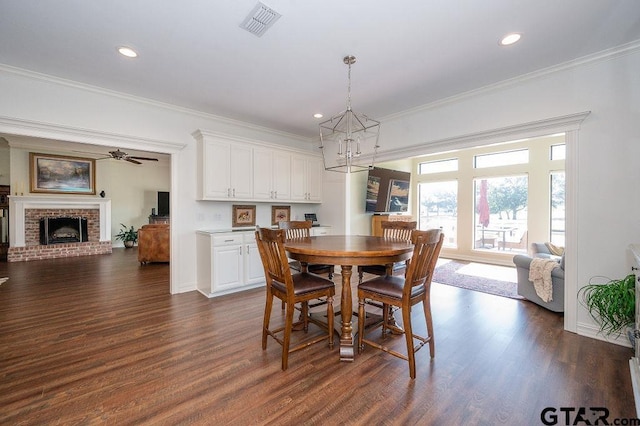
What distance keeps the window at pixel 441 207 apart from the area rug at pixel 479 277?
1157mm

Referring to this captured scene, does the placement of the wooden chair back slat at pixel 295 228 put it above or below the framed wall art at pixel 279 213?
below

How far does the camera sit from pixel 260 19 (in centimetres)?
213

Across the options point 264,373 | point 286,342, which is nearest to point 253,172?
point 286,342

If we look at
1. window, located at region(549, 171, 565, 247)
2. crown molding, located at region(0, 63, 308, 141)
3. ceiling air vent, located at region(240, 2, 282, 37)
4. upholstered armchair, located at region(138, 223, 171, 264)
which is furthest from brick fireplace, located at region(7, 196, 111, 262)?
window, located at region(549, 171, 565, 247)

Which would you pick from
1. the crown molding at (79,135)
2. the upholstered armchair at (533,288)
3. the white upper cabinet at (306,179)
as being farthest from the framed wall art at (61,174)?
the upholstered armchair at (533,288)

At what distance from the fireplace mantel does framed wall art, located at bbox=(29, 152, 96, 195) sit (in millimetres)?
272

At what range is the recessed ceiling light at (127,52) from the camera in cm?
254

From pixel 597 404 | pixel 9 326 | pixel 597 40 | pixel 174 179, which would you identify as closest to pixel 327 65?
pixel 597 40

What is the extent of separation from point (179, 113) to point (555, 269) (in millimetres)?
5417

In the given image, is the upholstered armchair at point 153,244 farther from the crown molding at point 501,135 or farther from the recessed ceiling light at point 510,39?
the recessed ceiling light at point 510,39

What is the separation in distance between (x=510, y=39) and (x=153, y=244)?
6.79 m

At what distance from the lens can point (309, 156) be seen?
17.5 feet

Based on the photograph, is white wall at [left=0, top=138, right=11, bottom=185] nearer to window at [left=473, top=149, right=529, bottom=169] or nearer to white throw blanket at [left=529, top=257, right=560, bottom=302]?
white throw blanket at [left=529, top=257, right=560, bottom=302]

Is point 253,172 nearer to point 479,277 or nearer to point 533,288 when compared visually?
point 533,288
